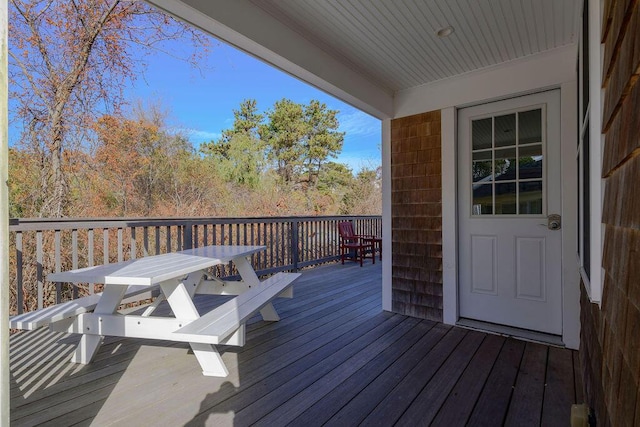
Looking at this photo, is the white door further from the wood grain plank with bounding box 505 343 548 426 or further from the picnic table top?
the picnic table top

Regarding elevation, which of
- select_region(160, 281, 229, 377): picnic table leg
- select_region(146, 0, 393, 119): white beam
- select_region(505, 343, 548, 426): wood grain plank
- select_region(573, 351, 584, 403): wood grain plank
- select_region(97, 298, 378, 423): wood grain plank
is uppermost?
select_region(146, 0, 393, 119): white beam

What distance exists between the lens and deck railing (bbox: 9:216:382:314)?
3.08 m

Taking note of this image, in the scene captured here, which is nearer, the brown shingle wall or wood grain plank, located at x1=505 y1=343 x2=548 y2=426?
wood grain plank, located at x1=505 y1=343 x2=548 y2=426

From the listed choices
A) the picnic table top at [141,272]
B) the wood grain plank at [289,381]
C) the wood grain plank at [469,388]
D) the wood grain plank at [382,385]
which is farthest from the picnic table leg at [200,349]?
the wood grain plank at [469,388]

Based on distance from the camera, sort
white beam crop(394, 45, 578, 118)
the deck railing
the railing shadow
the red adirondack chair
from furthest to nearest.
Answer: the red adirondack chair → the deck railing → white beam crop(394, 45, 578, 118) → the railing shadow

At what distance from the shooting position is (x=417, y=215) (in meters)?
3.46

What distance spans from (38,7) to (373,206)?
11472 mm

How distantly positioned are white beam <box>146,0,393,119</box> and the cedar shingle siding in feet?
6.08

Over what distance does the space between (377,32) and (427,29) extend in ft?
1.22

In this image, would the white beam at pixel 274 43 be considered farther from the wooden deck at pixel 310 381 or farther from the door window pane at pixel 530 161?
the wooden deck at pixel 310 381

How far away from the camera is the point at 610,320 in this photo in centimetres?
85

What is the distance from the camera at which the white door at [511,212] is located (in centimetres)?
277

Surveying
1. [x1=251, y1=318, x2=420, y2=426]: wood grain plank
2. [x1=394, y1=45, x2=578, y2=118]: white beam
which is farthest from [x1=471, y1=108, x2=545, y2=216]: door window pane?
[x1=251, y1=318, x2=420, y2=426]: wood grain plank

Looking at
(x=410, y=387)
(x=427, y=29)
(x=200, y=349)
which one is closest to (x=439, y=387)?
(x=410, y=387)
